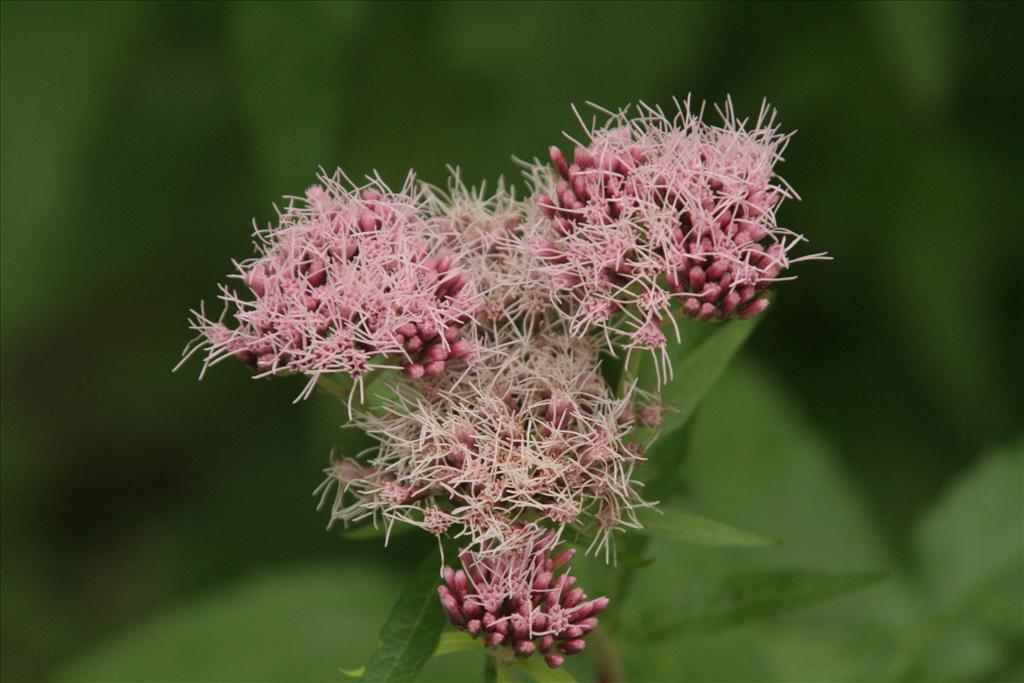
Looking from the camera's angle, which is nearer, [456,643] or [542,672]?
[542,672]

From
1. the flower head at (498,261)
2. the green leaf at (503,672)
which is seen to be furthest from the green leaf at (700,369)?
the green leaf at (503,672)

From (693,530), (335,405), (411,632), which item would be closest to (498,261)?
(693,530)

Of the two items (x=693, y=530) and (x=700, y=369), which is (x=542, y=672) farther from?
(x=700, y=369)

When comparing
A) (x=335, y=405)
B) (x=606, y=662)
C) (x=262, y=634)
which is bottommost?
(x=262, y=634)

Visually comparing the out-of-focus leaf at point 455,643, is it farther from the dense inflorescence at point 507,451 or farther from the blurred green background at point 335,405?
the blurred green background at point 335,405

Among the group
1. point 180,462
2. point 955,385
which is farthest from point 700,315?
point 180,462

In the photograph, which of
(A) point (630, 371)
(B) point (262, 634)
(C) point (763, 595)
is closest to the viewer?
(A) point (630, 371)
